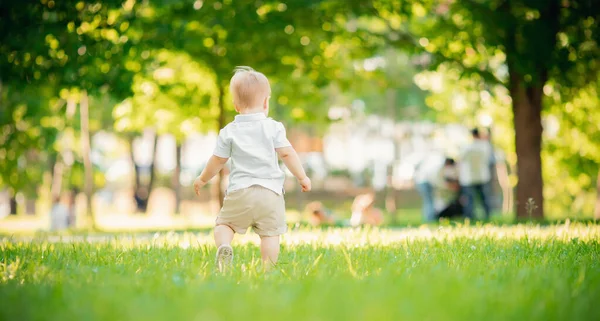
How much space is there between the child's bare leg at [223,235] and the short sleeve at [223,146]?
1.81 feet

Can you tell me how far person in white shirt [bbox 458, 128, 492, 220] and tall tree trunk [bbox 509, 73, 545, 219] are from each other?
0.66 meters

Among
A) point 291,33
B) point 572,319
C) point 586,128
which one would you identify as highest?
point 291,33

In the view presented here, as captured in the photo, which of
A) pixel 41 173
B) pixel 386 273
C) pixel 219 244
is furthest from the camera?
pixel 41 173

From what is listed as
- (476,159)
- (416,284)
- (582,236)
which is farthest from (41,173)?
(416,284)

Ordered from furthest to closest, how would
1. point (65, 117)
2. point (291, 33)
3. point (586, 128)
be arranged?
1. point (65, 117)
2. point (586, 128)
3. point (291, 33)

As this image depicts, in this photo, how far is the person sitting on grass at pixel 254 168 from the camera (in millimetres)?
5234

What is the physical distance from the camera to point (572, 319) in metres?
3.20

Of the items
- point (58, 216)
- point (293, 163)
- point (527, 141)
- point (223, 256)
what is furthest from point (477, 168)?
point (58, 216)

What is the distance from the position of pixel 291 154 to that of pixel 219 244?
0.87m

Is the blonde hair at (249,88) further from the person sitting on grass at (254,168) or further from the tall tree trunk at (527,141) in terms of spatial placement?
the tall tree trunk at (527,141)

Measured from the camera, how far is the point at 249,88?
5.31 meters

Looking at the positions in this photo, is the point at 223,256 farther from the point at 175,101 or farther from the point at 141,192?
the point at 141,192

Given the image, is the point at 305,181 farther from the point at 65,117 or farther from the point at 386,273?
the point at 65,117

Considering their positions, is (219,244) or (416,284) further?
(219,244)
